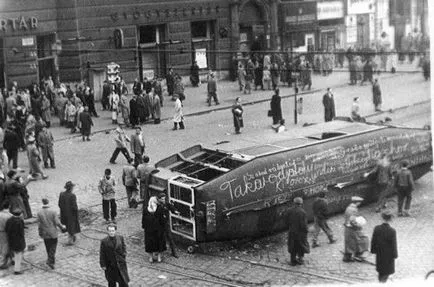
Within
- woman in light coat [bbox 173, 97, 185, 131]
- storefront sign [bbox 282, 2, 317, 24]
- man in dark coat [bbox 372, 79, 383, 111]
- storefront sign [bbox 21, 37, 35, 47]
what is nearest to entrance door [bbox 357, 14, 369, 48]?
storefront sign [bbox 282, 2, 317, 24]

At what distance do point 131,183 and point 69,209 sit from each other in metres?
2.63

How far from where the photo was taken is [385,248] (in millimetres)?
13078

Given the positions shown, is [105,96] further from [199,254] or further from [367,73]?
[199,254]

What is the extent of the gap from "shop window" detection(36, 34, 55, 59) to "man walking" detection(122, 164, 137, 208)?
14417mm

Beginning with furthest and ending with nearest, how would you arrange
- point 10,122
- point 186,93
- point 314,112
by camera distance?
point 186,93, point 314,112, point 10,122

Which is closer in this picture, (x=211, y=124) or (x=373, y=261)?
(x=373, y=261)

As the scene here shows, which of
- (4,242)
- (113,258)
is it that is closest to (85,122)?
(4,242)

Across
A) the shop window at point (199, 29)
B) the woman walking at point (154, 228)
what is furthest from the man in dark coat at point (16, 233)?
the shop window at point (199, 29)

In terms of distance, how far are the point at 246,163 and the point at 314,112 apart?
15.0 meters

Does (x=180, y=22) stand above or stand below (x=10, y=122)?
above

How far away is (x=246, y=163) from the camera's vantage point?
1593 centimetres

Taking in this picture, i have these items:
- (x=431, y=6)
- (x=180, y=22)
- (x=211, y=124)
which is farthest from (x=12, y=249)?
(x=180, y=22)

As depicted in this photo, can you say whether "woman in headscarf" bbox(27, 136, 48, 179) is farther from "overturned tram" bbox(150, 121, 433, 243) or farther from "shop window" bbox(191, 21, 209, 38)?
"shop window" bbox(191, 21, 209, 38)

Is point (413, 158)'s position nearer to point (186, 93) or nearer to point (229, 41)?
point (186, 93)
